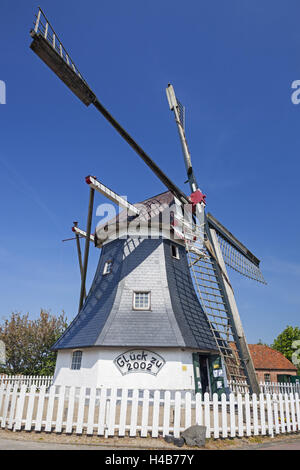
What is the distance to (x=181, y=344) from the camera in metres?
11.6

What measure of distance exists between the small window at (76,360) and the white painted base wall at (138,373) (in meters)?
0.54

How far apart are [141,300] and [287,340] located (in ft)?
109

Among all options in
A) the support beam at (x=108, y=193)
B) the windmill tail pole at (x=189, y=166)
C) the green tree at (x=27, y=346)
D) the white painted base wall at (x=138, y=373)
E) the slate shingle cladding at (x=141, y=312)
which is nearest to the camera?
the white painted base wall at (x=138, y=373)

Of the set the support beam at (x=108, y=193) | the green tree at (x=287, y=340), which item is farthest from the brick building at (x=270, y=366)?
the support beam at (x=108, y=193)

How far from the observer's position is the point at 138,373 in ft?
38.4

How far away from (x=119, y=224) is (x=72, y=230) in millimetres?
3067

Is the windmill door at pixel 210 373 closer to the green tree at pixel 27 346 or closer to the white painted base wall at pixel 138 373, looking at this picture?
the white painted base wall at pixel 138 373

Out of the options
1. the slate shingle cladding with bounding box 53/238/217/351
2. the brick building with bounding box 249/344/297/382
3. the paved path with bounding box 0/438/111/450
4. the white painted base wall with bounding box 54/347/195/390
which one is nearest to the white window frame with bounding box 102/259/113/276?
the slate shingle cladding with bounding box 53/238/217/351

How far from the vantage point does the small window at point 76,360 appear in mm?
12922

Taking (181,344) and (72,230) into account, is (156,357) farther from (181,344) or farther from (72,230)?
(72,230)

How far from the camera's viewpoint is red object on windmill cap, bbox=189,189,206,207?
15.1 meters

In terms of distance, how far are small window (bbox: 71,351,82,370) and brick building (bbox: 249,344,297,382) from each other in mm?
24450

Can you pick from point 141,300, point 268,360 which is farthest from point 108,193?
point 268,360
